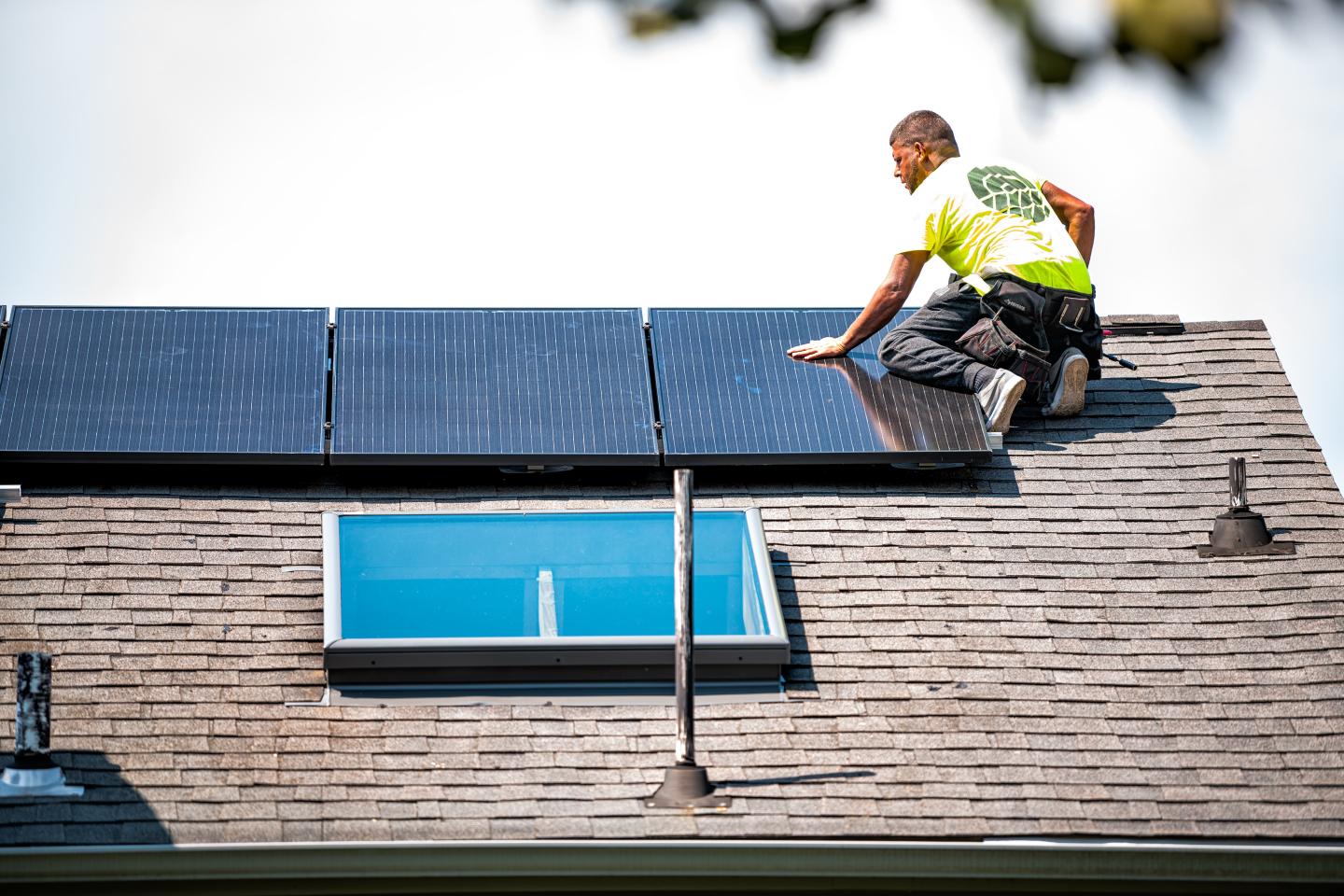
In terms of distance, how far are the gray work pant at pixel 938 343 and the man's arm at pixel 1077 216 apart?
3.05 ft

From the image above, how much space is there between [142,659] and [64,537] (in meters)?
1.00

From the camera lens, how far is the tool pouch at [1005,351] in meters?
9.07

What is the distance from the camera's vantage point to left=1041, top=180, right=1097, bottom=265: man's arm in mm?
9844

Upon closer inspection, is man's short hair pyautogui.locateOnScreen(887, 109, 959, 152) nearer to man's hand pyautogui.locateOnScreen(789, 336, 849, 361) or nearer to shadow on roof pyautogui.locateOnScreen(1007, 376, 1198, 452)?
man's hand pyautogui.locateOnScreen(789, 336, 849, 361)

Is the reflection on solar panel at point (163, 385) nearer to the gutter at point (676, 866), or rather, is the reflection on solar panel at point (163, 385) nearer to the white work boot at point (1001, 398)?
the gutter at point (676, 866)

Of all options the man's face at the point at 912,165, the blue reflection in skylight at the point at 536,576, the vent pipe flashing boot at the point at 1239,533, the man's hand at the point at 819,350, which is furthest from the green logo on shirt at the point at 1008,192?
the blue reflection in skylight at the point at 536,576

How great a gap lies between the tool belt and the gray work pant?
79 mm

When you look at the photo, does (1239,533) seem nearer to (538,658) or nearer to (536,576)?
(536,576)

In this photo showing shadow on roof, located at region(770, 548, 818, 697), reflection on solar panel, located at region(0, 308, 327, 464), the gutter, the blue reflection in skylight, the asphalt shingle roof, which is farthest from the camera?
reflection on solar panel, located at region(0, 308, 327, 464)

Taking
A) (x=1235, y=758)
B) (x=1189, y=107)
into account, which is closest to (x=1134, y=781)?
(x=1235, y=758)

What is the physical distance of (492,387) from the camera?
9039 mm

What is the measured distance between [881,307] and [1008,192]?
1008 millimetres

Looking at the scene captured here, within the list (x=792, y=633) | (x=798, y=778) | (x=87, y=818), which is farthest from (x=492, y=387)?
(x=87, y=818)

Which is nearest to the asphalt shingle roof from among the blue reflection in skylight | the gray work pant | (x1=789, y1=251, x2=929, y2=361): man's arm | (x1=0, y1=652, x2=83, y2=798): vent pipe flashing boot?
(x1=0, y1=652, x2=83, y2=798): vent pipe flashing boot
